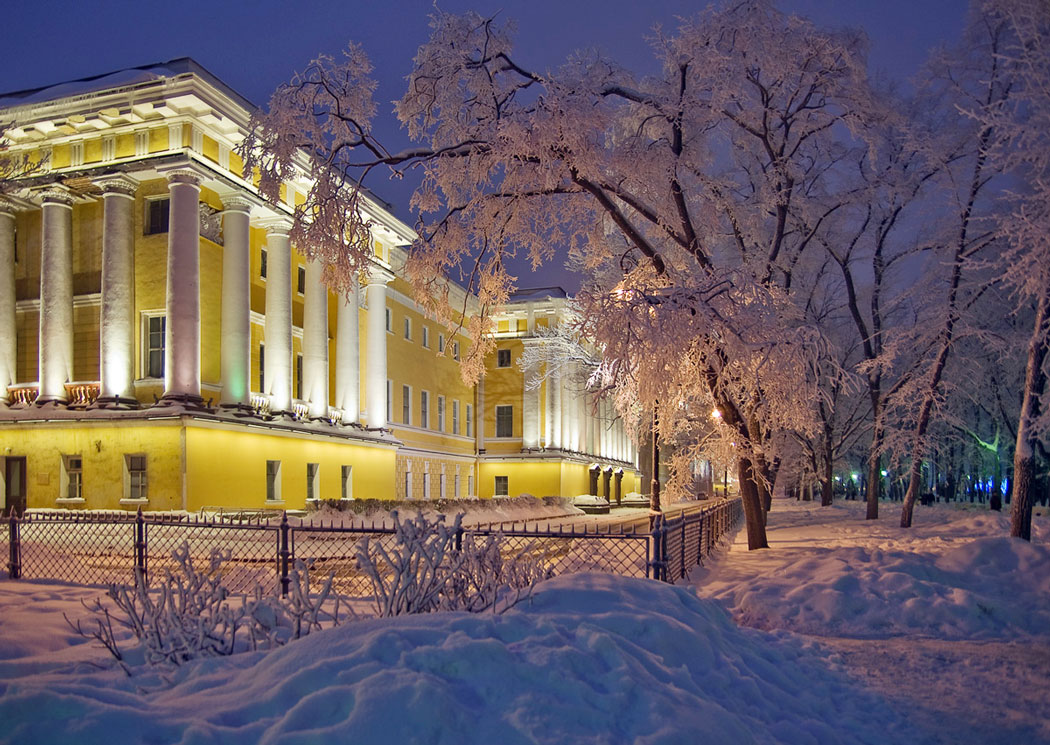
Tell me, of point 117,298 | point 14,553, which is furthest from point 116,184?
point 14,553

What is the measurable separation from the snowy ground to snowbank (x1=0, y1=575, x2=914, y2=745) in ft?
0.04

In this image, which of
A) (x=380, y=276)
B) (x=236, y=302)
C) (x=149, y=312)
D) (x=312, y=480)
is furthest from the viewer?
(x=380, y=276)

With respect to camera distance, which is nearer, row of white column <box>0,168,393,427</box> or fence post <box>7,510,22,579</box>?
fence post <box>7,510,22,579</box>

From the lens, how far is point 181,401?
2416cm

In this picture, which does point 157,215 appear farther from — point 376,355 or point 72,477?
point 376,355

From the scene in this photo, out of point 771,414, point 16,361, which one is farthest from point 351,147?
point 16,361

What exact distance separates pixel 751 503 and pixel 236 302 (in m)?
18.5

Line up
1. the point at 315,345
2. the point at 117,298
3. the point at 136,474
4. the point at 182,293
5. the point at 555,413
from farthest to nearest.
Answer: the point at 555,413 → the point at 315,345 → the point at 117,298 → the point at 182,293 → the point at 136,474

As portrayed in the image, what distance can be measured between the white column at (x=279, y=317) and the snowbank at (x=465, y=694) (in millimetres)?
23688

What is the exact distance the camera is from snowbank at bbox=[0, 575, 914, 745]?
4.38 meters

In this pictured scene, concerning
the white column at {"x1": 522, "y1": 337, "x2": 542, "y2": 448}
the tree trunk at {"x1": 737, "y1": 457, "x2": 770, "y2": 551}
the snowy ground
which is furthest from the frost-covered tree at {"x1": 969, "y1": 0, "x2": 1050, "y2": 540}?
the white column at {"x1": 522, "y1": 337, "x2": 542, "y2": 448}

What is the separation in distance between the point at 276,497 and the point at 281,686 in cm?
2536

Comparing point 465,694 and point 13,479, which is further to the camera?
point 13,479

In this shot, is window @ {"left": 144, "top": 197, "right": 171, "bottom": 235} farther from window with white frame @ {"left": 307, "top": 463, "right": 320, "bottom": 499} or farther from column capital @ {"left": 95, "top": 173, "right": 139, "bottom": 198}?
window with white frame @ {"left": 307, "top": 463, "right": 320, "bottom": 499}
